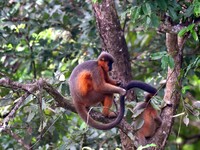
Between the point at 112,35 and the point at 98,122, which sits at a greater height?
the point at 112,35

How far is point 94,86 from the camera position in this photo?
530cm

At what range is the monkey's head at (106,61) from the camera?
5.25 meters

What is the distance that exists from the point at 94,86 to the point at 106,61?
0.27 m

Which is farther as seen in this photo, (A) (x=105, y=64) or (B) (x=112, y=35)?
(B) (x=112, y=35)

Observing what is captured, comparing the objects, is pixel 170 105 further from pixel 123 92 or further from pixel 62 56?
pixel 62 56

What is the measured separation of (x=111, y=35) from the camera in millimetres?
5555

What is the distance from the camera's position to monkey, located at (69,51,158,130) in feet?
16.9

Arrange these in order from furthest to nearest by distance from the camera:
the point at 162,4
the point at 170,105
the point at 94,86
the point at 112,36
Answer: the point at 112,36 < the point at 94,86 < the point at 170,105 < the point at 162,4

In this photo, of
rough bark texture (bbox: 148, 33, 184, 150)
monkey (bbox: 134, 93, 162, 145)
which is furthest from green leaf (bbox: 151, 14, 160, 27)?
monkey (bbox: 134, 93, 162, 145)

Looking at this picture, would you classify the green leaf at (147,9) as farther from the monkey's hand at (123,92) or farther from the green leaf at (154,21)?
the monkey's hand at (123,92)

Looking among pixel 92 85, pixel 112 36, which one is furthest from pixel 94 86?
pixel 112 36

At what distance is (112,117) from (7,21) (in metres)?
2.13

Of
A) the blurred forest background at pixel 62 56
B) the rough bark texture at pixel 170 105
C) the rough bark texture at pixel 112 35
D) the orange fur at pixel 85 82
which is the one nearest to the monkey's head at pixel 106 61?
the orange fur at pixel 85 82

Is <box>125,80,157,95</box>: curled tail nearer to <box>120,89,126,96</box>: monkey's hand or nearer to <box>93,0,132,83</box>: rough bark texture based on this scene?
<box>120,89,126,96</box>: monkey's hand
